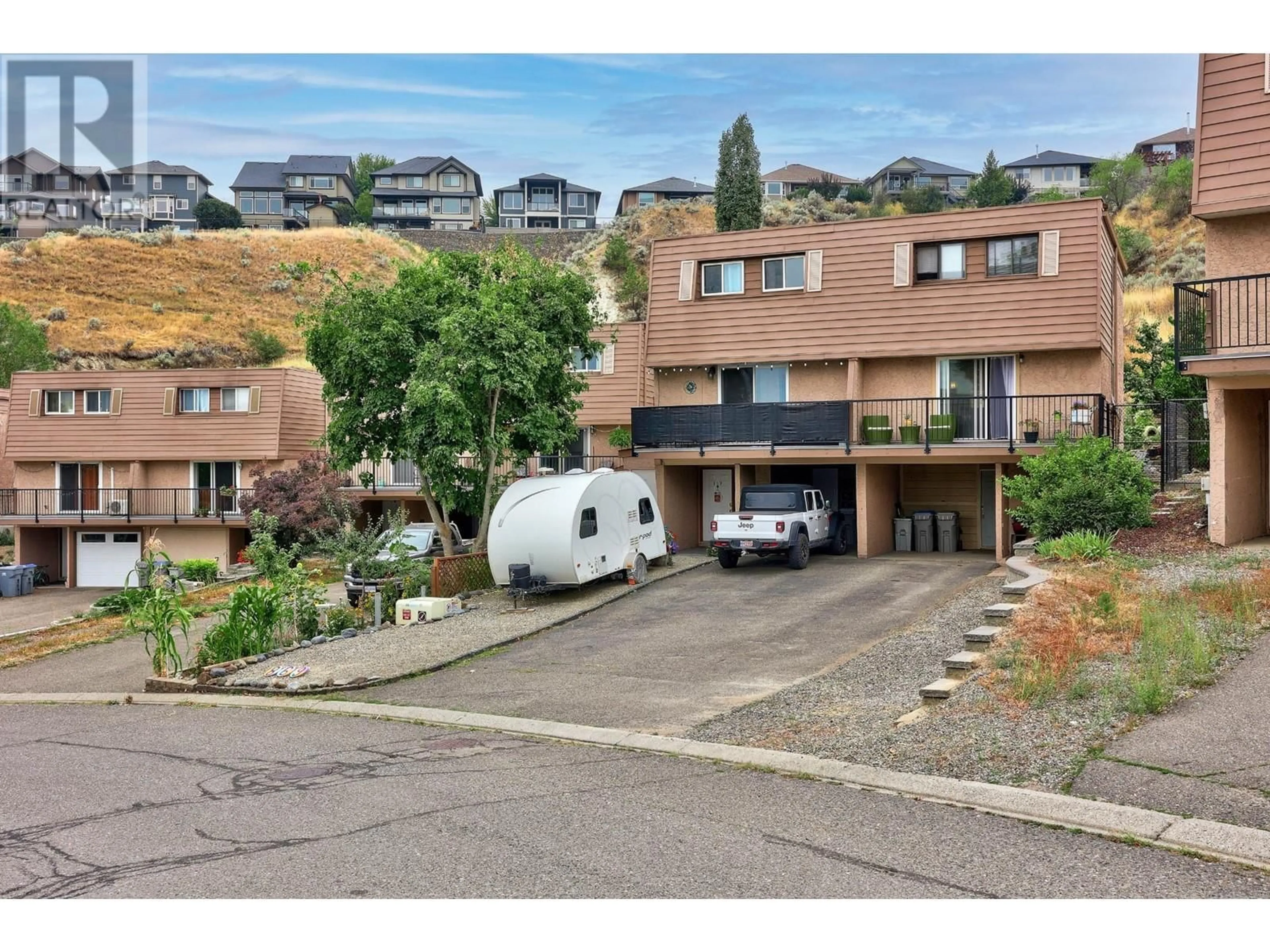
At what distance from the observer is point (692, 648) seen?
648 inches

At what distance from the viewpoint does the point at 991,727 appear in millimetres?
9898

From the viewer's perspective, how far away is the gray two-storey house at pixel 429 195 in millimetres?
117500

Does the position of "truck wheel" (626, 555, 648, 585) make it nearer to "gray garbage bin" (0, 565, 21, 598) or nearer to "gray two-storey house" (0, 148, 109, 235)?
"gray garbage bin" (0, 565, 21, 598)

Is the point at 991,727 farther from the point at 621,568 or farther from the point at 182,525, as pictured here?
the point at 182,525

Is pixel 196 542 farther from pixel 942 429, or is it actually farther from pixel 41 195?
pixel 41 195

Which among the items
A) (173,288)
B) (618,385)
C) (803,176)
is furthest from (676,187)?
(618,385)

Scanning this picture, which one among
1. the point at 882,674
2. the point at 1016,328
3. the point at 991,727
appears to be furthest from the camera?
the point at 1016,328

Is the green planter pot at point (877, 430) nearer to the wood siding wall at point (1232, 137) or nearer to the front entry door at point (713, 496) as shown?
the front entry door at point (713, 496)

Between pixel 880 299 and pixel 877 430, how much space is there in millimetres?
3426

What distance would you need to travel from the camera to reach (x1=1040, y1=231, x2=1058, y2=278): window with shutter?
2527 centimetres

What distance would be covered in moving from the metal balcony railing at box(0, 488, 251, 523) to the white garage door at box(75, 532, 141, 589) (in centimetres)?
113

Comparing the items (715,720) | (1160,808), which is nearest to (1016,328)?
(715,720)

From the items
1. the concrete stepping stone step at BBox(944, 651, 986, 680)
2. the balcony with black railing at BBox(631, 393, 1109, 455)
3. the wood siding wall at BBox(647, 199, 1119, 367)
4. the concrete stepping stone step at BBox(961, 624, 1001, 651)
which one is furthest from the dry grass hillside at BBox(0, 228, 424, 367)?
the concrete stepping stone step at BBox(944, 651, 986, 680)
